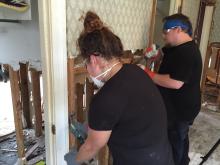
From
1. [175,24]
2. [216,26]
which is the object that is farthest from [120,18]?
[216,26]

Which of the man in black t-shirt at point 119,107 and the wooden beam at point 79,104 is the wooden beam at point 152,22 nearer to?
the wooden beam at point 79,104

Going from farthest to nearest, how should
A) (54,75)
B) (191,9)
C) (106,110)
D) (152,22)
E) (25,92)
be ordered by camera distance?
(191,9)
(25,92)
(152,22)
(54,75)
(106,110)

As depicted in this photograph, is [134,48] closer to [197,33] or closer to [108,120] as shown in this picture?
[108,120]

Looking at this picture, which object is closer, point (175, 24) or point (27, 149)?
point (175, 24)

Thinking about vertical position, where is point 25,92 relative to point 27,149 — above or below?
above

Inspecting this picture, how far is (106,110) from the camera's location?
83cm

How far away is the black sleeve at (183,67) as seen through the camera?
1408 millimetres

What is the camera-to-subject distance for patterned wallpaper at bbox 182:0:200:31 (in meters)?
2.51

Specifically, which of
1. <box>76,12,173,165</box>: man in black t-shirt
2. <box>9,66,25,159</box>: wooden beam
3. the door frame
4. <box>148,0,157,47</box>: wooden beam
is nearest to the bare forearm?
<box>76,12,173,165</box>: man in black t-shirt

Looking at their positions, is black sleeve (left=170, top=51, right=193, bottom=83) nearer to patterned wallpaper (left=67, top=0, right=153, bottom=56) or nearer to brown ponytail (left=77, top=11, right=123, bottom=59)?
patterned wallpaper (left=67, top=0, right=153, bottom=56)

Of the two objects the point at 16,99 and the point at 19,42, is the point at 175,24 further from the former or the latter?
the point at 19,42

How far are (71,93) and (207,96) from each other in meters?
3.54

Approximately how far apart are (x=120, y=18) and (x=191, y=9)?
1536 mm

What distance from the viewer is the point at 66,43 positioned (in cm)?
122
